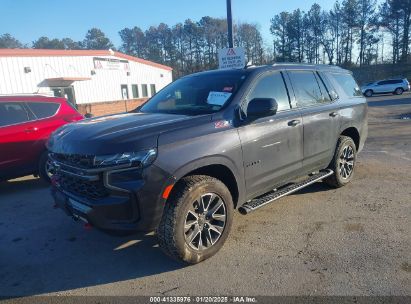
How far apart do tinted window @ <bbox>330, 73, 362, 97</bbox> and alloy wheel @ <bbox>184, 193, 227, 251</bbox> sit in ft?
10.8

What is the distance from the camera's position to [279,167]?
4.25 meters

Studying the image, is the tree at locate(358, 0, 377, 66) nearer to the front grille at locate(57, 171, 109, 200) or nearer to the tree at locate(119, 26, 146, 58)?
the tree at locate(119, 26, 146, 58)

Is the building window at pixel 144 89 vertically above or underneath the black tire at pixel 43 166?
above

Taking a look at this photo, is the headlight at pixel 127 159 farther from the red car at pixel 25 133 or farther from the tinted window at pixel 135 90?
the tinted window at pixel 135 90

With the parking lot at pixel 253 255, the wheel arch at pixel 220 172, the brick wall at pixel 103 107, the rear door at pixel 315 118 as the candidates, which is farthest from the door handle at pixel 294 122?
the brick wall at pixel 103 107

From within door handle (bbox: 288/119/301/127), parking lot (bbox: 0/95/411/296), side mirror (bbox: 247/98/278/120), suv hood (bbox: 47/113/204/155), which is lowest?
parking lot (bbox: 0/95/411/296)

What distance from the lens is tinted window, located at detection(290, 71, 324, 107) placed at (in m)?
4.68

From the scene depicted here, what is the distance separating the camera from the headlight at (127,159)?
9.98ft

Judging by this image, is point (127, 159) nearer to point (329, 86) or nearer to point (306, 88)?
point (306, 88)

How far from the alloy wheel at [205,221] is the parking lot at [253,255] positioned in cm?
22

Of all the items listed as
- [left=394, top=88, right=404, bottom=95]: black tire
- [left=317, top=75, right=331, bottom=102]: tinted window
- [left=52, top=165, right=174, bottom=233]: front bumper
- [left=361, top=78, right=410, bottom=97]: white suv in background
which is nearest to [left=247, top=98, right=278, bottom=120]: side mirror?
[left=52, top=165, right=174, bottom=233]: front bumper

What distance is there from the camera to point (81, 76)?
23109 millimetres

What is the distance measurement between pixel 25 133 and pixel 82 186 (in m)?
3.73

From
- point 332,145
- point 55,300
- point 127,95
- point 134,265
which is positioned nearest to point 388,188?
point 332,145
